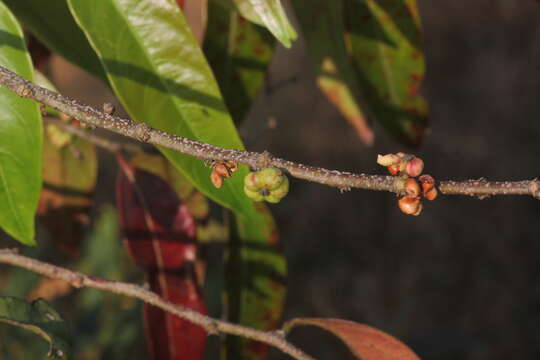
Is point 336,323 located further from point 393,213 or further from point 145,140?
point 393,213

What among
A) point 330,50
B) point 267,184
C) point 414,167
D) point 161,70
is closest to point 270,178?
point 267,184

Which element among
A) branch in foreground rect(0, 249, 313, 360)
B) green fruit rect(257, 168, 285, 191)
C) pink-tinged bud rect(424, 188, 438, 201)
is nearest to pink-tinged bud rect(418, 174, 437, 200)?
pink-tinged bud rect(424, 188, 438, 201)

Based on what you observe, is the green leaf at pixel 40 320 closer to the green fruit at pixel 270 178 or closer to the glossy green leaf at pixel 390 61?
the green fruit at pixel 270 178

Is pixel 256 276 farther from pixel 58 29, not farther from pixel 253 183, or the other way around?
pixel 253 183

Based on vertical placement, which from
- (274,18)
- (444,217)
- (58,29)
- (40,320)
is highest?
(444,217)

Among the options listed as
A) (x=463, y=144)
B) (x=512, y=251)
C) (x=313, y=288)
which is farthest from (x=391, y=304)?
(x=463, y=144)

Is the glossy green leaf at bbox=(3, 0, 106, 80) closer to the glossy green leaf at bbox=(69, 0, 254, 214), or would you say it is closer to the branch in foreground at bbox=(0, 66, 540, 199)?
the glossy green leaf at bbox=(69, 0, 254, 214)

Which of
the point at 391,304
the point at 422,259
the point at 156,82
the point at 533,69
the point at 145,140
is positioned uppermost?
the point at 533,69

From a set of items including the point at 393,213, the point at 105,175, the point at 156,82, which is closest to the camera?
the point at 156,82
